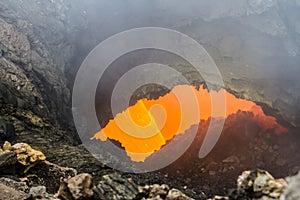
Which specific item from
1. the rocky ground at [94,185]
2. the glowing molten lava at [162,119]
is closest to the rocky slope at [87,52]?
the rocky ground at [94,185]

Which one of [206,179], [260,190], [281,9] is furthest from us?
[281,9]

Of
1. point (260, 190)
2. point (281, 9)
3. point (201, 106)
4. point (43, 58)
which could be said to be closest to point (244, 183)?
point (260, 190)

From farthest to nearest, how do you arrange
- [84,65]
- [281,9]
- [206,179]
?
[281,9]
[84,65]
[206,179]

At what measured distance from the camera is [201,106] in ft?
98.3

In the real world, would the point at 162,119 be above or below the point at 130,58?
below

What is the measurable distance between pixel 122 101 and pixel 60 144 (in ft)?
38.4

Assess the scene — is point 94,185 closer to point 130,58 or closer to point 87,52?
point 130,58

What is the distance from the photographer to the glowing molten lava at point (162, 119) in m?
25.8

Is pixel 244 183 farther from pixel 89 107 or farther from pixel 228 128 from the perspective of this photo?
pixel 89 107

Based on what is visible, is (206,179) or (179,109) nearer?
(206,179)

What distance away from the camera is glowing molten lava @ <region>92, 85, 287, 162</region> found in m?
25.8

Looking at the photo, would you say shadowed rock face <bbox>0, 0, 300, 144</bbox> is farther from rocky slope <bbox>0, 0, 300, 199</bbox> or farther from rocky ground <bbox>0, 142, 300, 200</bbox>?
rocky ground <bbox>0, 142, 300, 200</bbox>

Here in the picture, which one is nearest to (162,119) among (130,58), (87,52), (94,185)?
(130,58)

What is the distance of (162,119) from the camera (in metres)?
29.2
